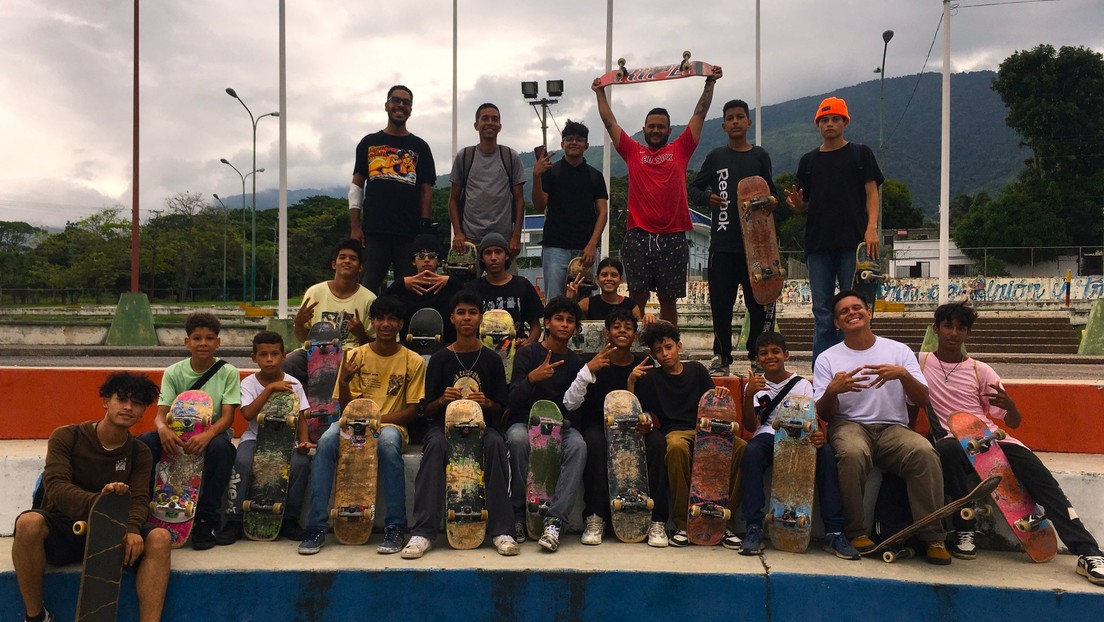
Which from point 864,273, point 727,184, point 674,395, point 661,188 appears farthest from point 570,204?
point 864,273

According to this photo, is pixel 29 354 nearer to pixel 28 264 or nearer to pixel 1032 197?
pixel 28 264

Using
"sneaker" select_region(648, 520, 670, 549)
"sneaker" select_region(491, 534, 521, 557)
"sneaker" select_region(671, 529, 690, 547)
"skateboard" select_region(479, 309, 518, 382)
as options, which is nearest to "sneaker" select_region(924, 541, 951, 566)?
"sneaker" select_region(671, 529, 690, 547)

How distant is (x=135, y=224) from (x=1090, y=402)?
17.0 m

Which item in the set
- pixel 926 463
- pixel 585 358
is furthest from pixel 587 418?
pixel 926 463

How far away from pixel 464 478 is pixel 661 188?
2835 mm

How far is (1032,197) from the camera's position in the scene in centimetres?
4662

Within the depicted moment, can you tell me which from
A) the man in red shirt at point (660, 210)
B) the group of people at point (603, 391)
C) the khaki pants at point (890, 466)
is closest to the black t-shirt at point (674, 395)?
the group of people at point (603, 391)

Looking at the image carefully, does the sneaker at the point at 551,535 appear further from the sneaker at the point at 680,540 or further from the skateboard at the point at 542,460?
the sneaker at the point at 680,540

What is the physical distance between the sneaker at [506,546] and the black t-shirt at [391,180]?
2.94 m

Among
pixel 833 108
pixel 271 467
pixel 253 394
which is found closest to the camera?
pixel 271 467

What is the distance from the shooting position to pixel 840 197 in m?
5.50

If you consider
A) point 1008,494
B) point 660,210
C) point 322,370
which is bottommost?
point 1008,494

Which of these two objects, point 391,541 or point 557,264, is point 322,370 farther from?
point 557,264

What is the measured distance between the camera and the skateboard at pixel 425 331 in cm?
545
